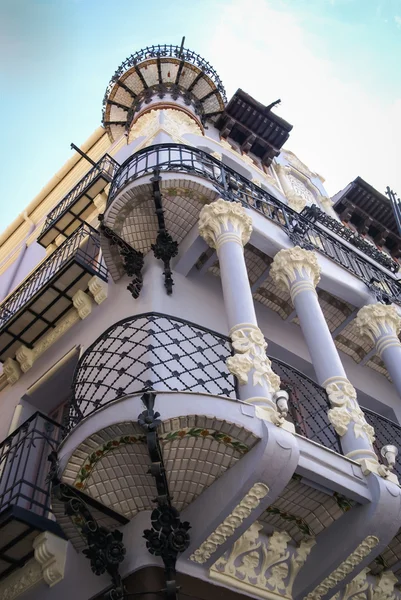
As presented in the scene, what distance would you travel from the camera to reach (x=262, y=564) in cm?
750

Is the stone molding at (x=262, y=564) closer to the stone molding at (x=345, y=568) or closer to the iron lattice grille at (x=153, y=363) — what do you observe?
the stone molding at (x=345, y=568)

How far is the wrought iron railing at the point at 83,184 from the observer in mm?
15000

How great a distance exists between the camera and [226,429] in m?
6.62

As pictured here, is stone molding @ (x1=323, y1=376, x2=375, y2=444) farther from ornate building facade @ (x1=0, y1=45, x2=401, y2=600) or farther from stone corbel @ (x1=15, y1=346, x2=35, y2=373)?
stone corbel @ (x1=15, y1=346, x2=35, y2=373)

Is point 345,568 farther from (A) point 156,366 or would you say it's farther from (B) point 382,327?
(B) point 382,327

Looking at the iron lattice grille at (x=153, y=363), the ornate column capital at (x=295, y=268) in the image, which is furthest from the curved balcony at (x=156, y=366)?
the ornate column capital at (x=295, y=268)

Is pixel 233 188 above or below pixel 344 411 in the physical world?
above

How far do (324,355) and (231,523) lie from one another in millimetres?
3051

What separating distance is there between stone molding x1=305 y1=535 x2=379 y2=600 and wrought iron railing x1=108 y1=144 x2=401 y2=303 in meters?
5.38

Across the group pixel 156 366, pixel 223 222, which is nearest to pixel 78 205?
pixel 223 222

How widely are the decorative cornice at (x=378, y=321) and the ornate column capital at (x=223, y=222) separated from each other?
2.83 meters

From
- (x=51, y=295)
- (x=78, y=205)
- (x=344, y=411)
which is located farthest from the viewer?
(x=78, y=205)

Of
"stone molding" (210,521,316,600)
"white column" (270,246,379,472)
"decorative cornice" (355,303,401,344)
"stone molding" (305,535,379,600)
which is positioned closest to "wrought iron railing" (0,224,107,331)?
"white column" (270,246,379,472)

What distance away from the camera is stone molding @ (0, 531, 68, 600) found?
7734 millimetres
